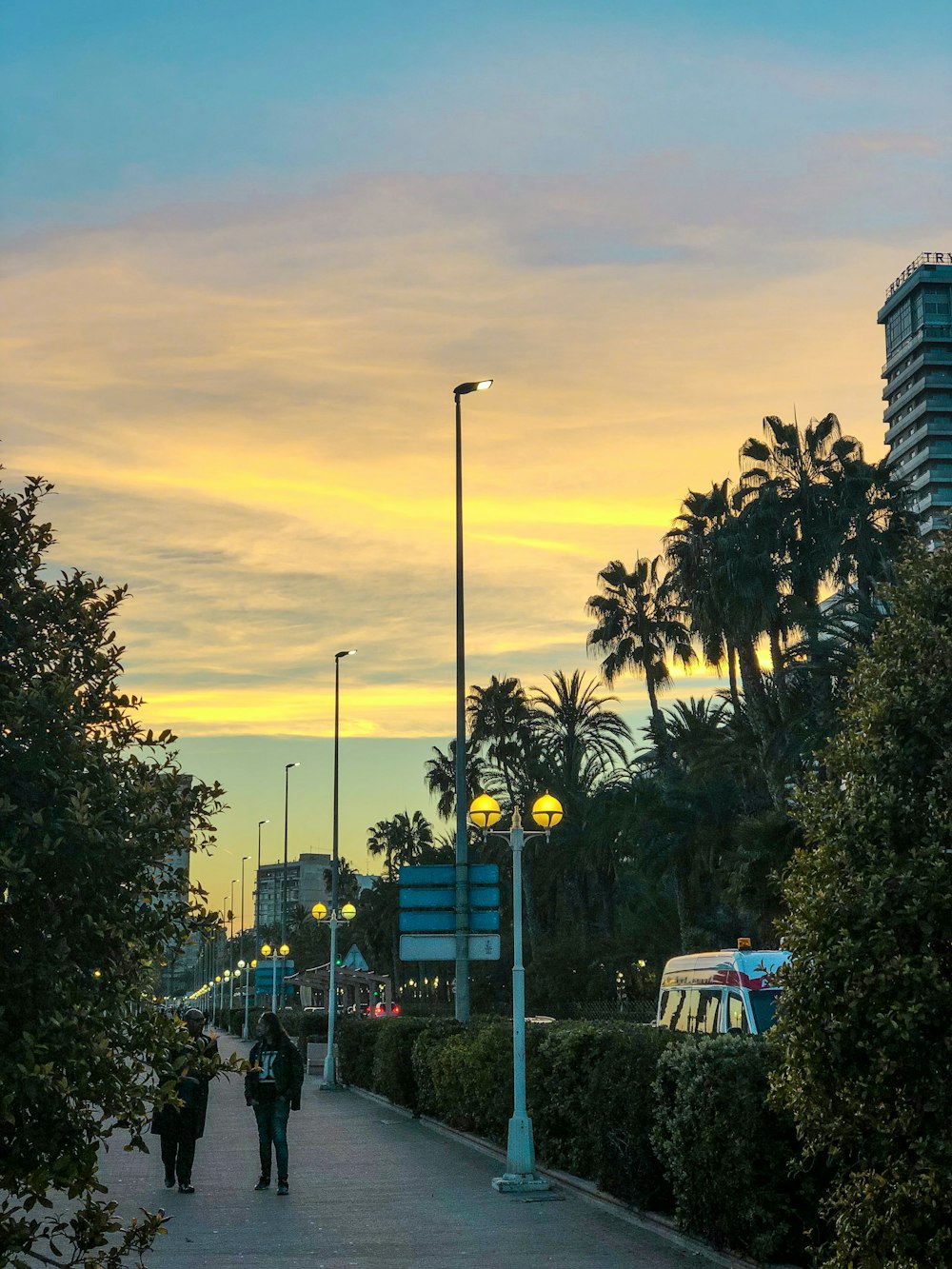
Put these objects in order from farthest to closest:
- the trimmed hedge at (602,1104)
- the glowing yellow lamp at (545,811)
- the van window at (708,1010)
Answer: the van window at (708,1010)
the glowing yellow lamp at (545,811)
the trimmed hedge at (602,1104)

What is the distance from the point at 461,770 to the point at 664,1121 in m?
14.4

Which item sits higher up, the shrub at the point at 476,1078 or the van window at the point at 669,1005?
the van window at the point at 669,1005

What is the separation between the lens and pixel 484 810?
19.2 m

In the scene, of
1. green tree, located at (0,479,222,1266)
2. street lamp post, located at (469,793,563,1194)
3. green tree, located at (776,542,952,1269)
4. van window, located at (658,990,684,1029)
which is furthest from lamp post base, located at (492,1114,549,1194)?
green tree, located at (0,479,222,1266)

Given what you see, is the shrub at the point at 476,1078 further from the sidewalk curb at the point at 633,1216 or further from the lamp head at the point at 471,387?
the lamp head at the point at 471,387

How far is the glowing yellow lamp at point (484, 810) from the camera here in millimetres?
19062

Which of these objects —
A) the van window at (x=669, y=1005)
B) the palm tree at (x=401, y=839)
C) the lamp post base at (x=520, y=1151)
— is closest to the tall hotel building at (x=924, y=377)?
the palm tree at (x=401, y=839)

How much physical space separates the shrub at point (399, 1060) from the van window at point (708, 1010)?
570 cm

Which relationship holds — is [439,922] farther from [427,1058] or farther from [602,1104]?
[602,1104]

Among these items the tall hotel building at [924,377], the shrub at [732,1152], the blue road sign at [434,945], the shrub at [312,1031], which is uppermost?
the tall hotel building at [924,377]

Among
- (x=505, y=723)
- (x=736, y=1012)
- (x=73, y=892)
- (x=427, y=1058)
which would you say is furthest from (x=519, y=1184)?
(x=505, y=723)

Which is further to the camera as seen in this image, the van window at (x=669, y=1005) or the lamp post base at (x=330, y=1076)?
the lamp post base at (x=330, y=1076)

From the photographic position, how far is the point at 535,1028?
740 inches

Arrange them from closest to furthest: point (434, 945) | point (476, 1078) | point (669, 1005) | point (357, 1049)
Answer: point (476, 1078), point (434, 945), point (669, 1005), point (357, 1049)
